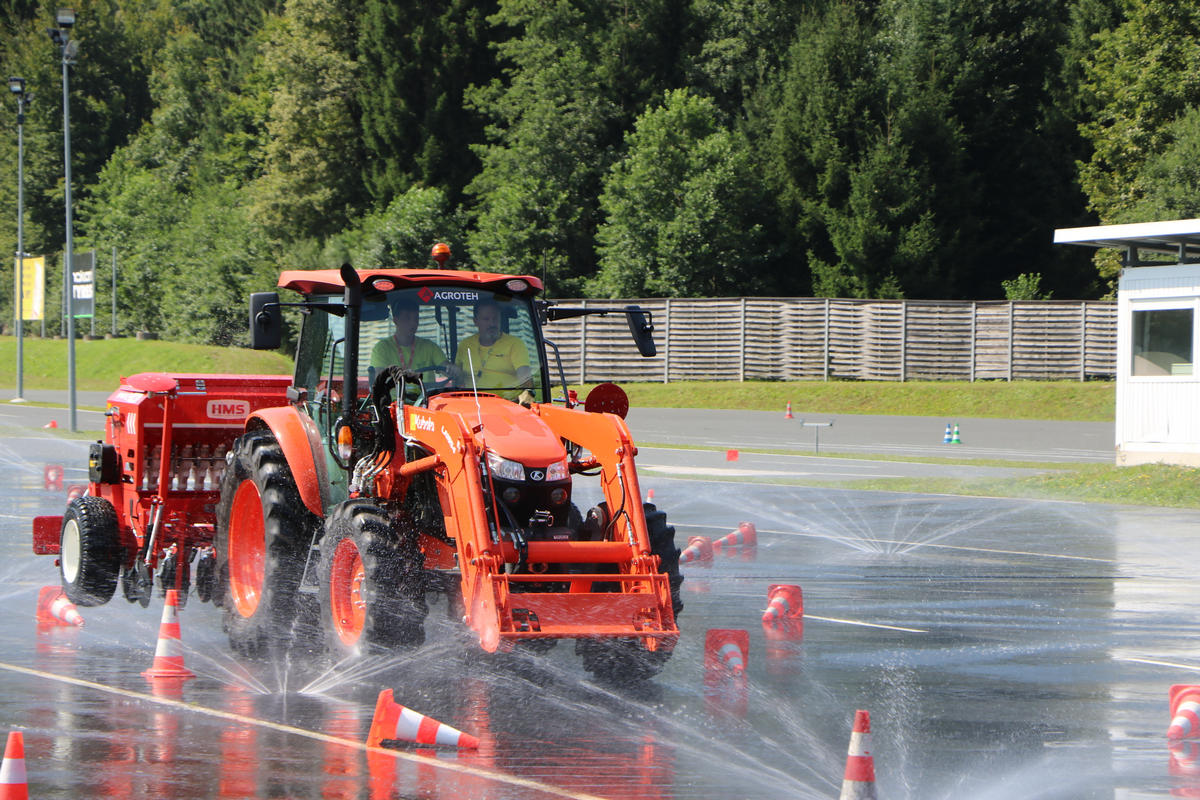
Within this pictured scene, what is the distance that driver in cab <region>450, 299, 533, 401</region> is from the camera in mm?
9453

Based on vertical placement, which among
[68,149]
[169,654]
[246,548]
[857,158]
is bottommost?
[169,654]

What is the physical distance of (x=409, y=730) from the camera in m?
7.31

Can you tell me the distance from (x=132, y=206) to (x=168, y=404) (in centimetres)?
6892

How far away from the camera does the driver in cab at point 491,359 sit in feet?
31.0

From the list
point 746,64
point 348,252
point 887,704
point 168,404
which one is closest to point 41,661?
point 168,404

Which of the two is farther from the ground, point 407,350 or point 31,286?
point 31,286

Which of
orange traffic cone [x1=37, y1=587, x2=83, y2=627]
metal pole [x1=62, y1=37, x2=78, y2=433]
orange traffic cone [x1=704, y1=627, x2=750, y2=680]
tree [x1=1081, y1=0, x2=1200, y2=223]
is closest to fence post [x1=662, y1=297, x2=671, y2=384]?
tree [x1=1081, y1=0, x2=1200, y2=223]

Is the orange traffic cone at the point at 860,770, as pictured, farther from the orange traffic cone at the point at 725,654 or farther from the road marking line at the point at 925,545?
the road marking line at the point at 925,545

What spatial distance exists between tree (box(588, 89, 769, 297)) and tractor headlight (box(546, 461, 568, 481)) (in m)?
42.5

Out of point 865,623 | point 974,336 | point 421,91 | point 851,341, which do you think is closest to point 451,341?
point 865,623

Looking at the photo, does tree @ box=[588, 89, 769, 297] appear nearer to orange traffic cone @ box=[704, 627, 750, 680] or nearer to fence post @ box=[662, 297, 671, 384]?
fence post @ box=[662, 297, 671, 384]

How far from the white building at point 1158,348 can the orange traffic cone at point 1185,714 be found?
1706cm

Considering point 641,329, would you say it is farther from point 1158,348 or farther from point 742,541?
point 1158,348

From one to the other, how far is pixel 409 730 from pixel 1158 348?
Answer: 20.2m
